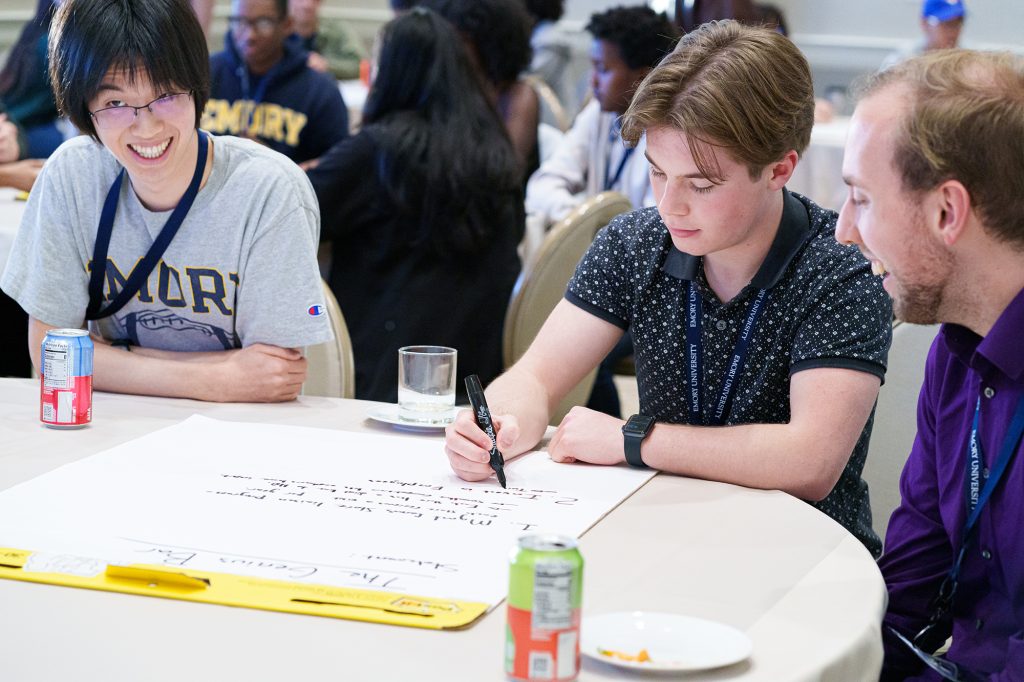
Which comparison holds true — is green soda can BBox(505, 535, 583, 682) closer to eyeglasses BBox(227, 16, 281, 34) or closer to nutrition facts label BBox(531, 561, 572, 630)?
nutrition facts label BBox(531, 561, 572, 630)

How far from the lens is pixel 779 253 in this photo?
174cm

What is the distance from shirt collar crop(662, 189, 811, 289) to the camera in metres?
1.73

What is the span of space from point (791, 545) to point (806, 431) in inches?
11.8

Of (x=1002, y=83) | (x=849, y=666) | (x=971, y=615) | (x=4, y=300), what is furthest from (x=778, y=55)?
(x=4, y=300)

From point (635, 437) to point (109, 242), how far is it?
99 cm

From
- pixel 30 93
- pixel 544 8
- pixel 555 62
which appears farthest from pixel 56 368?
pixel 555 62

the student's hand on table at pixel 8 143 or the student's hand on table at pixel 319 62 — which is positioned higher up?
the student's hand on table at pixel 319 62

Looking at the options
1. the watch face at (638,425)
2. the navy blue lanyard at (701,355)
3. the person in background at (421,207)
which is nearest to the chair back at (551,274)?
the person in background at (421,207)

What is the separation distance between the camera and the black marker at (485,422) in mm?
1486

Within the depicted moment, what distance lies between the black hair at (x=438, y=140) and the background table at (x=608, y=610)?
1.69m

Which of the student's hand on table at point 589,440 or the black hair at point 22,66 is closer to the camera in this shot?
the student's hand on table at point 589,440

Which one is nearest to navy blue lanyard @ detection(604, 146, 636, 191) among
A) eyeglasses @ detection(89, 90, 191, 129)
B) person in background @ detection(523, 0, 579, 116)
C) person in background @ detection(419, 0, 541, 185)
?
person in background @ detection(419, 0, 541, 185)

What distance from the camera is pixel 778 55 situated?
1663 millimetres

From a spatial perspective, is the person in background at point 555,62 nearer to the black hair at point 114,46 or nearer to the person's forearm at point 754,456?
the black hair at point 114,46
